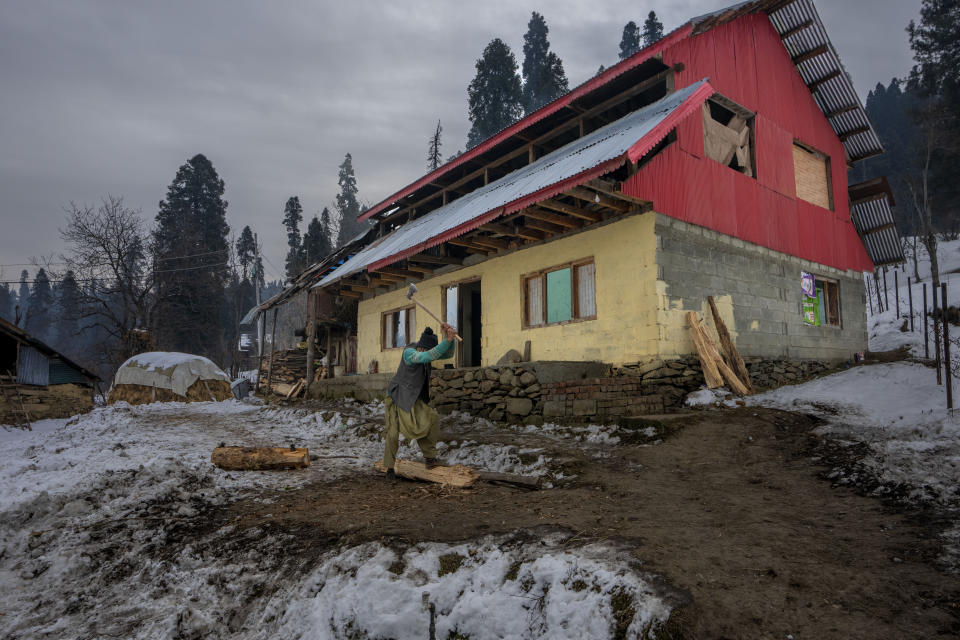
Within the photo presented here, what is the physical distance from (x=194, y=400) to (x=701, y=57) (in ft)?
66.9

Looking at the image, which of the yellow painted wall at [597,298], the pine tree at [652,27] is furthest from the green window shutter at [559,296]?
the pine tree at [652,27]

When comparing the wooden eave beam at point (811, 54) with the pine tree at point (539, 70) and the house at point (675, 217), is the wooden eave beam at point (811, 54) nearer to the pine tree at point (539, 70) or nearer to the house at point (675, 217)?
the house at point (675, 217)

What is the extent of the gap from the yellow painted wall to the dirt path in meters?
2.65

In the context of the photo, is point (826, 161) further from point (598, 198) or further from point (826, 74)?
point (598, 198)

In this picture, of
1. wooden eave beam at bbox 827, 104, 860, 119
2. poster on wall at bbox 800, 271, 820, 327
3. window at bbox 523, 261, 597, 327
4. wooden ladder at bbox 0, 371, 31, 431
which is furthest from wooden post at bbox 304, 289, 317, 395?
wooden eave beam at bbox 827, 104, 860, 119

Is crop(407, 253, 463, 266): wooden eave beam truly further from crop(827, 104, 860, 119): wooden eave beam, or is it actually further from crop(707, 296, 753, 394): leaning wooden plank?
crop(827, 104, 860, 119): wooden eave beam

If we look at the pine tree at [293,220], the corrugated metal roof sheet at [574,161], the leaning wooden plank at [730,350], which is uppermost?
the pine tree at [293,220]

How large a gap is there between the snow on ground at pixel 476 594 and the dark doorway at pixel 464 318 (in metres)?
10.3

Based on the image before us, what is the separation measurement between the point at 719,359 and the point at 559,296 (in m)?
3.36

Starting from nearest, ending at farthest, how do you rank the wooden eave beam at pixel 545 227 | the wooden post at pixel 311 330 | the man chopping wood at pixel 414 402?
the man chopping wood at pixel 414 402 < the wooden eave beam at pixel 545 227 < the wooden post at pixel 311 330

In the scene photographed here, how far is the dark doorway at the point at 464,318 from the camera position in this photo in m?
13.9

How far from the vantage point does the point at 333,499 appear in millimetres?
5449

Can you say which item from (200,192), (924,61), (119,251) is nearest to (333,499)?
(119,251)

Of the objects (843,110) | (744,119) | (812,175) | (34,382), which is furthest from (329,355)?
(843,110)
